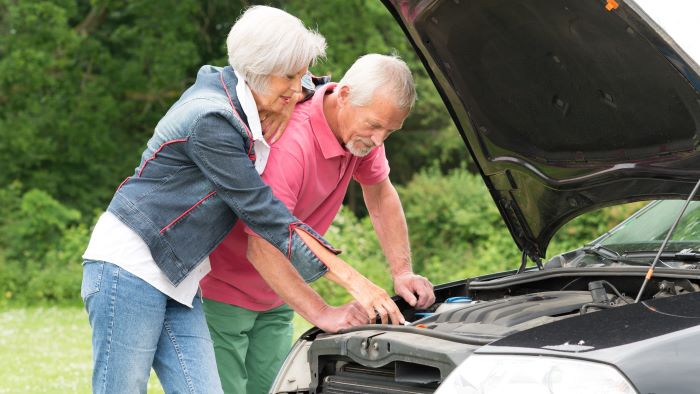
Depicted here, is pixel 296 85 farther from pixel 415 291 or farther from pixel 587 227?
pixel 587 227

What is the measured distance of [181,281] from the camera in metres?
3.31

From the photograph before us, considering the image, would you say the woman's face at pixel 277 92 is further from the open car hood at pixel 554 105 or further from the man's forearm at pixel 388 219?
the man's forearm at pixel 388 219

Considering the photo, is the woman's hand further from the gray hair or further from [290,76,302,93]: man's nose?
the gray hair

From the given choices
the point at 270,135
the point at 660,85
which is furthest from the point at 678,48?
the point at 270,135

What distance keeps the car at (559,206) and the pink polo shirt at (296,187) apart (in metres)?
0.45

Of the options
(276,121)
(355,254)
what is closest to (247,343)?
(276,121)

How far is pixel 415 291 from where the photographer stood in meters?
3.90

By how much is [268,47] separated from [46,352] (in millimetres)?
6186

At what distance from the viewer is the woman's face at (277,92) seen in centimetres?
330

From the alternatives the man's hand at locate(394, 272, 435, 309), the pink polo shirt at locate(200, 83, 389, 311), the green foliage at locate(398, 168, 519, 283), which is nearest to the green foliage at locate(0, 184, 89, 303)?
the green foliage at locate(398, 168, 519, 283)

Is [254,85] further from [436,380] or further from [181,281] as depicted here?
[436,380]

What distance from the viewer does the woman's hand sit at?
3.43m

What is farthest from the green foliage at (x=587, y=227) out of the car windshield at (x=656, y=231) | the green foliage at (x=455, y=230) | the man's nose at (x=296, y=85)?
the man's nose at (x=296, y=85)

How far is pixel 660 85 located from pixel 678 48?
0.60 metres
